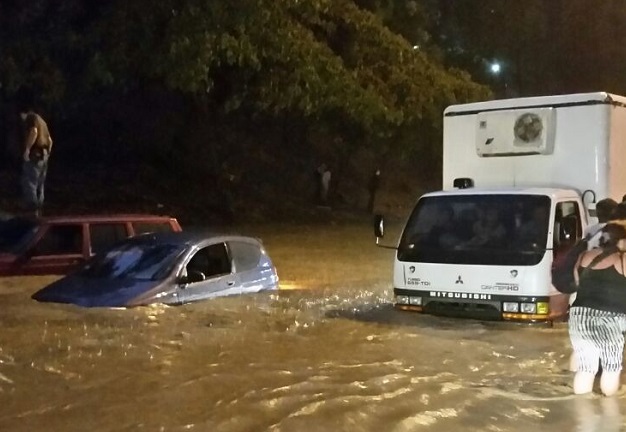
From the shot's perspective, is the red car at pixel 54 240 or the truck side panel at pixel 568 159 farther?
the red car at pixel 54 240

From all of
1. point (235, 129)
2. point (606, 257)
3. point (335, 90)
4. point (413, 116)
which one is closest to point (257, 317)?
point (606, 257)

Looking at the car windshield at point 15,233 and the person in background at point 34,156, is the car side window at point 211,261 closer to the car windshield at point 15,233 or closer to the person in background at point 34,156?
the car windshield at point 15,233

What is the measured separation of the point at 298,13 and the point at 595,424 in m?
15.8

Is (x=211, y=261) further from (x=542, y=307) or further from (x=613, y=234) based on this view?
(x=613, y=234)

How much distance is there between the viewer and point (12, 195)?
863 inches

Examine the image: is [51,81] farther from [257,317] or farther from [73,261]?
[257,317]

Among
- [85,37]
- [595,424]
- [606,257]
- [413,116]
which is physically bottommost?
[595,424]

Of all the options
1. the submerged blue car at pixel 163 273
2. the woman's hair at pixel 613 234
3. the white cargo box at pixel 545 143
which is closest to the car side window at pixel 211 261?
the submerged blue car at pixel 163 273

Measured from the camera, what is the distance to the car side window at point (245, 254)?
13148 mm

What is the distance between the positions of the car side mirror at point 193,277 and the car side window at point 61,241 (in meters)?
2.58

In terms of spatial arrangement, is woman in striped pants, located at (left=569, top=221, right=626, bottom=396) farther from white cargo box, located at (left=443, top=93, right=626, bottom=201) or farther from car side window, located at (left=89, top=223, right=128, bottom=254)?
car side window, located at (left=89, top=223, right=128, bottom=254)

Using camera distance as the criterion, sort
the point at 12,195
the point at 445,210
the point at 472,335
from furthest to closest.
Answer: the point at 12,195 < the point at 445,210 < the point at 472,335

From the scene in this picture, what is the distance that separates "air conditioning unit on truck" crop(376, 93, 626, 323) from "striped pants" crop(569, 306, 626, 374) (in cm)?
279

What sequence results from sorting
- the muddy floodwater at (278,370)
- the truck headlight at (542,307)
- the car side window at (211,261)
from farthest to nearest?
the car side window at (211,261)
the truck headlight at (542,307)
the muddy floodwater at (278,370)
